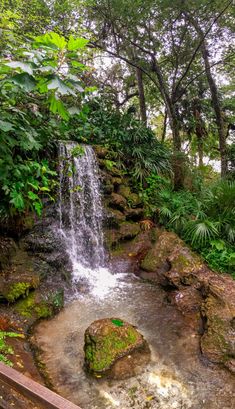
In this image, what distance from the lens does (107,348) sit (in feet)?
11.8

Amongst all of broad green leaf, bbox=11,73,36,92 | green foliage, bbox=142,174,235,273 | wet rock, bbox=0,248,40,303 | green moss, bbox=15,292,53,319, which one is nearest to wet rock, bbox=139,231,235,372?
Result: green foliage, bbox=142,174,235,273

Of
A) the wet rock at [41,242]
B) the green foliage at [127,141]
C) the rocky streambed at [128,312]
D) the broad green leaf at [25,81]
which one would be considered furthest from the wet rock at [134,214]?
the broad green leaf at [25,81]

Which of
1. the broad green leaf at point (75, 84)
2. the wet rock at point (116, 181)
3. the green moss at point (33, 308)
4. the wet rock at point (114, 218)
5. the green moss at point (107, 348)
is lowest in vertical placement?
the green moss at point (107, 348)

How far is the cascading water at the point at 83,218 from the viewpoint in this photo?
6113 mm

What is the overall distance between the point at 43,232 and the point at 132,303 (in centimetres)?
238

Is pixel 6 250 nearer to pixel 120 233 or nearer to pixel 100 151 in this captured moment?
pixel 120 233

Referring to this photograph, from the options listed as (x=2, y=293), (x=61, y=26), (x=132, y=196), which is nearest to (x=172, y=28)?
(x=61, y=26)

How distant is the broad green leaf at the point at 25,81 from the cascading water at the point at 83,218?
4.19 meters

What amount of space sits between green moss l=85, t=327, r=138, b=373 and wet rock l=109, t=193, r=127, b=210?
4020mm

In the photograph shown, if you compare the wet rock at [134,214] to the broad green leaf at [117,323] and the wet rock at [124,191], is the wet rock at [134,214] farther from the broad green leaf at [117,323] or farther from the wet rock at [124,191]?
the broad green leaf at [117,323]

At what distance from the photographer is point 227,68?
13.1 metres

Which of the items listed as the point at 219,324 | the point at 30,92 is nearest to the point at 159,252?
the point at 219,324

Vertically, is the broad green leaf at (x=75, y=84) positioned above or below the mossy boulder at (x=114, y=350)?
above

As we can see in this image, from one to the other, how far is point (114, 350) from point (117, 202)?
4.34 meters
